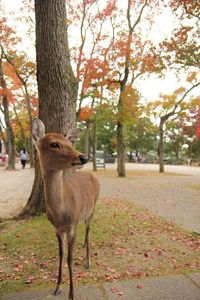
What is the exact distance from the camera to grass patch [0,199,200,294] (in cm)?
423

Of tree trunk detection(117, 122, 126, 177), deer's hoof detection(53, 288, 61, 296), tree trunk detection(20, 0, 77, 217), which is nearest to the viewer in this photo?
deer's hoof detection(53, 288, 61, 296)

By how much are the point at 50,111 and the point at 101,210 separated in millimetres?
2674

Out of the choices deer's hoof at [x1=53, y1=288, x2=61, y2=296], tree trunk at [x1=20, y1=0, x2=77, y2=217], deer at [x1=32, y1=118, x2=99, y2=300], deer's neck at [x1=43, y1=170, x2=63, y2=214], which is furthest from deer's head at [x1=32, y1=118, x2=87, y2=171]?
tree trunk at [x1=20, y1=0, x2=77, y2=217]

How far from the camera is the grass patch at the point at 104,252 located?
423cm

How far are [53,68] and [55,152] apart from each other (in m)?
3.67

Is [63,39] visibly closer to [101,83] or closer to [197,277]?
[197,277]

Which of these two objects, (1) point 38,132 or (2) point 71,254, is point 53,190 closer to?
(1) point 38,132

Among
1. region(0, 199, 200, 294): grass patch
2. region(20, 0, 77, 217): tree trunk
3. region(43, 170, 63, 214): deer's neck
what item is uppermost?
region(20, 0, 77, 217): tree trunk

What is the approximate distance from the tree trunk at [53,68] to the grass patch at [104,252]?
120 cm

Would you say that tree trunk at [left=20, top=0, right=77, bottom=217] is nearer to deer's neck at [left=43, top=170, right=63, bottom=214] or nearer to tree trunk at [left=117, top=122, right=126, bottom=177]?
deer's neck at [left=43, top=170, right=63, bottom=214]

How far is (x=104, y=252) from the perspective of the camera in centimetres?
506

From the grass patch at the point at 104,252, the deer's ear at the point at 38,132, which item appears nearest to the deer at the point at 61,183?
the deer's ear at the point at 38,132

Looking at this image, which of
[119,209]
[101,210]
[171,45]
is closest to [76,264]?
[101,210]

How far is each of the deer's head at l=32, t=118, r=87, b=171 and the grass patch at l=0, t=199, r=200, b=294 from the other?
67.2 inches
